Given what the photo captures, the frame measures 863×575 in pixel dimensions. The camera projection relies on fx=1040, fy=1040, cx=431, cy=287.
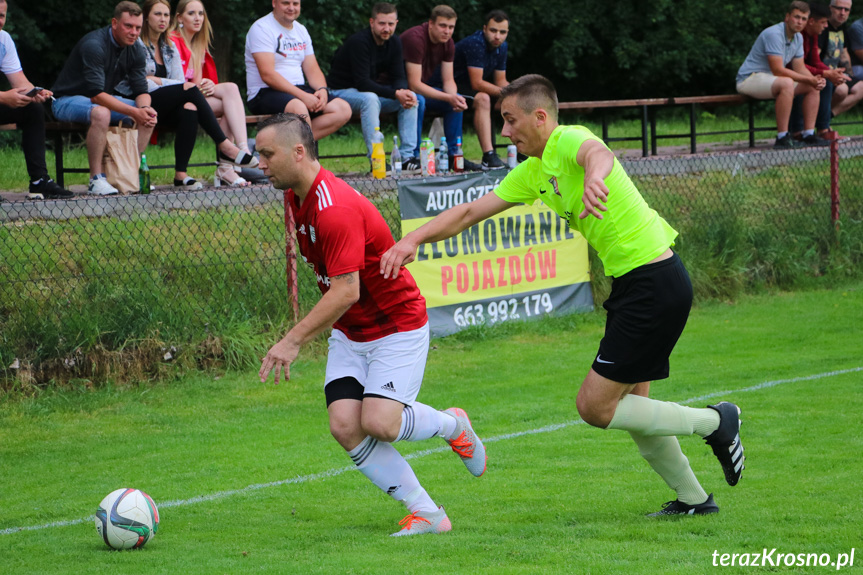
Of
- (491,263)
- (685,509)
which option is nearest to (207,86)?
(491,263)

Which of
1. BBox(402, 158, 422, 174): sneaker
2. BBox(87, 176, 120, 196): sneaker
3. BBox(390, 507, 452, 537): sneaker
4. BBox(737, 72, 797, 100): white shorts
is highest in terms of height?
BBox(737, 72, 797, 100): white shorts

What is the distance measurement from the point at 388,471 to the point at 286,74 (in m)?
7.33

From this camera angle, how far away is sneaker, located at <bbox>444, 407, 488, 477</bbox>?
5699mm

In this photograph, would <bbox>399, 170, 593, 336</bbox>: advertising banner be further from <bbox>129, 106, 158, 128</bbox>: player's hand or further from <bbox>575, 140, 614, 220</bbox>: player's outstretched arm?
<bbox>575, 140, 614, 220</bbox>: player's outstretched arm

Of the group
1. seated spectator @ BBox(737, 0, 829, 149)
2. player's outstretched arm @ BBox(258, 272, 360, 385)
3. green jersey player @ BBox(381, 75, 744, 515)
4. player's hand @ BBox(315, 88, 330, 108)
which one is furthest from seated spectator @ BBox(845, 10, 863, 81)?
player's outstretched arm @ BBox(258, 272, 360, 385)

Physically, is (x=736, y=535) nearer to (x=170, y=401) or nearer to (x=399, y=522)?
(x=399, y=522)

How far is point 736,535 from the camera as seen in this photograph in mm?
4836

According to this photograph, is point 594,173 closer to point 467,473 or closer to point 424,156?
point 467,473

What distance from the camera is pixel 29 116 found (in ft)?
32.6

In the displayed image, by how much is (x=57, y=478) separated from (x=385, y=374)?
2.90m

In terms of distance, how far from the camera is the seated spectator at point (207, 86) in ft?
36.3

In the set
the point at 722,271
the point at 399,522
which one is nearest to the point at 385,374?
the point at 399,522

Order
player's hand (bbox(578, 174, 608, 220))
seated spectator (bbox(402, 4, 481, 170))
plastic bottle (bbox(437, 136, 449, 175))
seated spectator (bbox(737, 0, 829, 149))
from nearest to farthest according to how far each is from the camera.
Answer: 1. player's hand (bbox(578, 174, 608, 220))
2. seated spectator (bbox(402, 4, 481, 170))
3. plastic bottle (bbox(437, 136, 449, 175))
4. seated spectator (bbox(737, 0, 829, 149))

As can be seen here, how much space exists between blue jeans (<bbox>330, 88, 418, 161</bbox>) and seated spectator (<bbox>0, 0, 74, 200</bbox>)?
11.2ft
